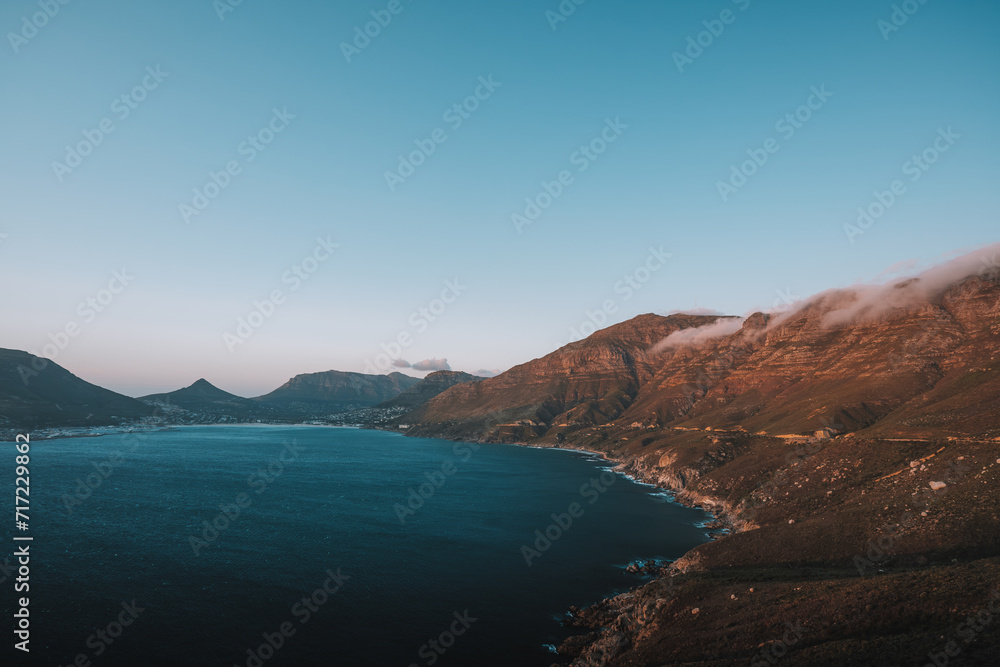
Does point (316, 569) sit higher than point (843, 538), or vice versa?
point (316, 569)

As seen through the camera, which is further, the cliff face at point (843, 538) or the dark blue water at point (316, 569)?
the dark blue water at point (316, 569)

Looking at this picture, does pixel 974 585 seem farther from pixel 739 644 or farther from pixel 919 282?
pixel 919 282

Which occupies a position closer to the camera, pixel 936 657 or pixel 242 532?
pixel 936 657

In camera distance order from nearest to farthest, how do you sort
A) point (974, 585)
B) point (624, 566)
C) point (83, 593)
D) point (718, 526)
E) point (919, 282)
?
point (974, 585) → point (83, 593) → point (624, 566) → point (718, 526) → point (919, 282)

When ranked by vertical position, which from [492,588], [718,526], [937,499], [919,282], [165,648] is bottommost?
[718,526]

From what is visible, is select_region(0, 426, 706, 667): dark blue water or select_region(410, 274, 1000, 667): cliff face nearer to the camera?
select_region(410, 274, 1000, 667): cliff face

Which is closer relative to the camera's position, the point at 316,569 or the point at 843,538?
the point at 843,538

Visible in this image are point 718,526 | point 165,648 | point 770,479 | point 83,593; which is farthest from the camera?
point 770,479

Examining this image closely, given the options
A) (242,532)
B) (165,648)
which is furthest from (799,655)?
(242,532)
